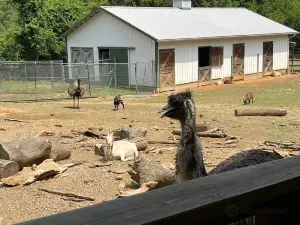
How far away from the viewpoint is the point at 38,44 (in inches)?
1540

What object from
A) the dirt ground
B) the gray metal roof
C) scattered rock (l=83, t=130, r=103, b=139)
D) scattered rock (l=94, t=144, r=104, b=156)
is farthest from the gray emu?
the gray metal roof

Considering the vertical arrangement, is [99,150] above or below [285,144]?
above

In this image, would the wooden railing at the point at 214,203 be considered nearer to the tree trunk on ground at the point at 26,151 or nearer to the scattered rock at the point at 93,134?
the tree trunk on ground at the point at 26,151

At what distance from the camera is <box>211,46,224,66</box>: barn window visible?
1350 inches

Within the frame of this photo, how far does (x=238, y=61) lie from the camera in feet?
120

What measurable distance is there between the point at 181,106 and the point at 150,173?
321cm

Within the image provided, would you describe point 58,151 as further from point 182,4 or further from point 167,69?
point 182,4

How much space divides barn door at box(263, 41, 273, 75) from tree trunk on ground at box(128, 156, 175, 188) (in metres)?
32.0

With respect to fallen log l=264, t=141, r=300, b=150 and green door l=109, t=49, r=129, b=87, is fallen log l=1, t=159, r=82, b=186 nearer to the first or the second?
fallen log l=264, t=141, r=300, b=150

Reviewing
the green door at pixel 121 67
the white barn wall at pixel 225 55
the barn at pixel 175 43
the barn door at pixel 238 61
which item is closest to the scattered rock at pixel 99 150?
the barn at pixel 175 43

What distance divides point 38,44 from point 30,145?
29.5 meters

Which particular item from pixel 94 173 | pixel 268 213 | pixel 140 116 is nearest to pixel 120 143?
pixel 94 173

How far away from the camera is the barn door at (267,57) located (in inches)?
1556

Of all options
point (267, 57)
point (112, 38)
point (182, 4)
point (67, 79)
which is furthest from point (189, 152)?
point (267, 57)
